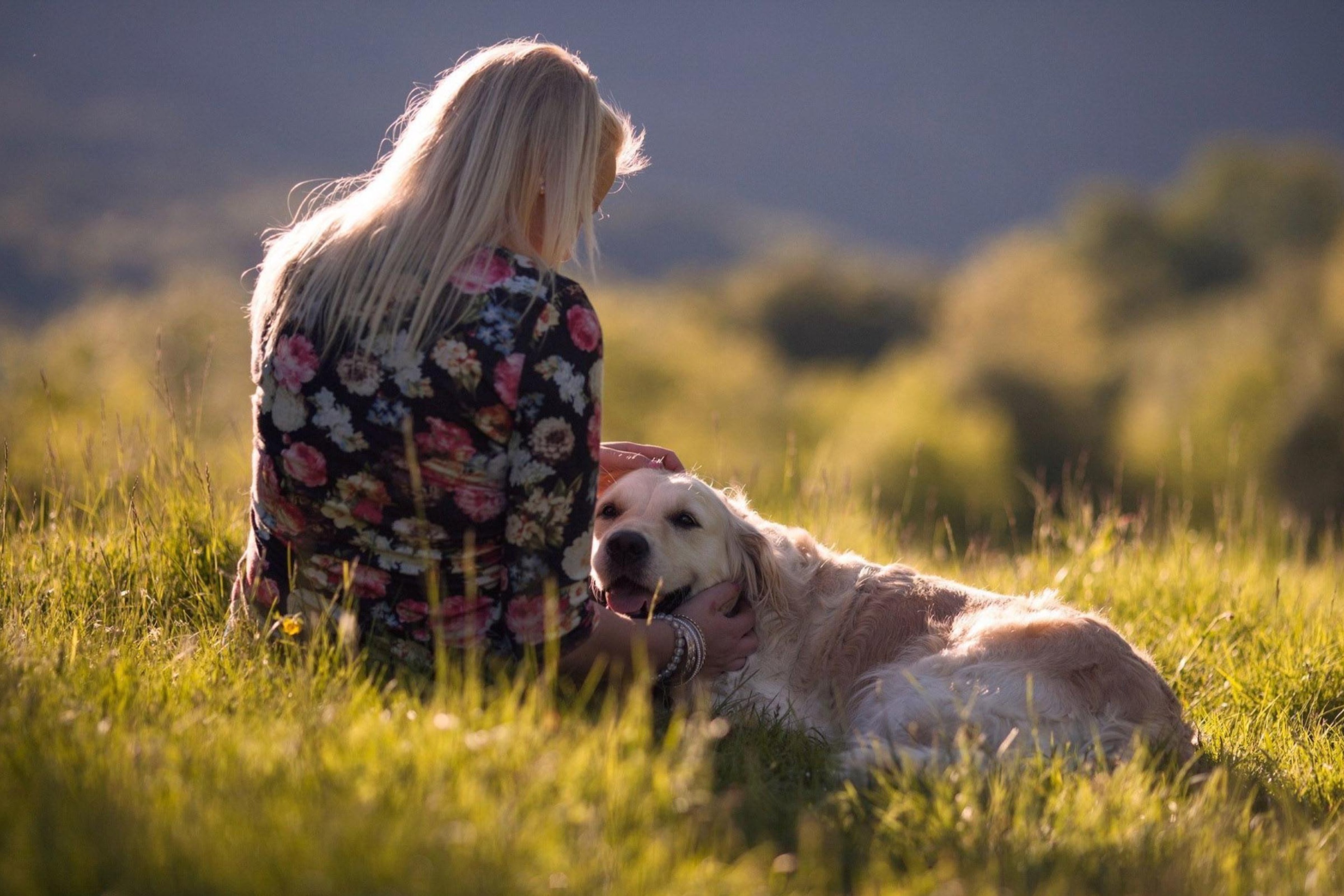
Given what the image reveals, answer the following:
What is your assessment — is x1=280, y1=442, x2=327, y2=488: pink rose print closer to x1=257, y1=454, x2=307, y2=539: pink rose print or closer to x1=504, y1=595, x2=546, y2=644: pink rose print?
x1=257, y1=454, x2=307, y2=539: pink rose print

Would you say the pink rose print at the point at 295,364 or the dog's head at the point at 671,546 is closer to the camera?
the pink rose print at the point at 295,364

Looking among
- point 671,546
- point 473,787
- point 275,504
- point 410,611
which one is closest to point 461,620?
point 410,611

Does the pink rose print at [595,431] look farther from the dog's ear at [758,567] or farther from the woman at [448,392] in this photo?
the dog's ear at [758,567]

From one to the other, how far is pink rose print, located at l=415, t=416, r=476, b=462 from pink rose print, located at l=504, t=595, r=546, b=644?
39cm

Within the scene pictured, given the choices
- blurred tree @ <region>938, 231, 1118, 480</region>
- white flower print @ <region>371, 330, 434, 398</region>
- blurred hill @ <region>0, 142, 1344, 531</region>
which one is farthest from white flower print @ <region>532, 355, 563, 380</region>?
blurred tree @ <region>938, 231, 1118, 480</region>

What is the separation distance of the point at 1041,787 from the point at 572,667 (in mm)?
1204

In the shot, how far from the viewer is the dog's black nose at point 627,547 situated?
3332mm

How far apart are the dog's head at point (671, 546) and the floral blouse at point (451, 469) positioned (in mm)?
690

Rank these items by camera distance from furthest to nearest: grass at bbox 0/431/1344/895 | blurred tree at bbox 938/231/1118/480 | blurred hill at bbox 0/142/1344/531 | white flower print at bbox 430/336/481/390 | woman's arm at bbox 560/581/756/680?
blurred tree at bbox 938/231/1118/480 < blurred hill at bbox 0/142/1344/531 < woman's arm at bbox 560/581/756/680 < white flower print at bbox 430/336/481/390 < grass at bbox 0/431/1344/895

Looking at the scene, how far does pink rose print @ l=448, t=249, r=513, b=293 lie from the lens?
2486 mm

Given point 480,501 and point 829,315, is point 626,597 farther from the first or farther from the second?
point 829,315

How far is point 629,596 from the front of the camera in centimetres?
341

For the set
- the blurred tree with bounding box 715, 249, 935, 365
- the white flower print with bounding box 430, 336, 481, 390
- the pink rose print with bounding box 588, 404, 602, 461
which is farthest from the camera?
the blurred tree with bounding box 715, 249, 935, 365

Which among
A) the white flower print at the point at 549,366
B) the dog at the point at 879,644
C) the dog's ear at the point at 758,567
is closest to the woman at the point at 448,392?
the white flower print at the point at 549,366
